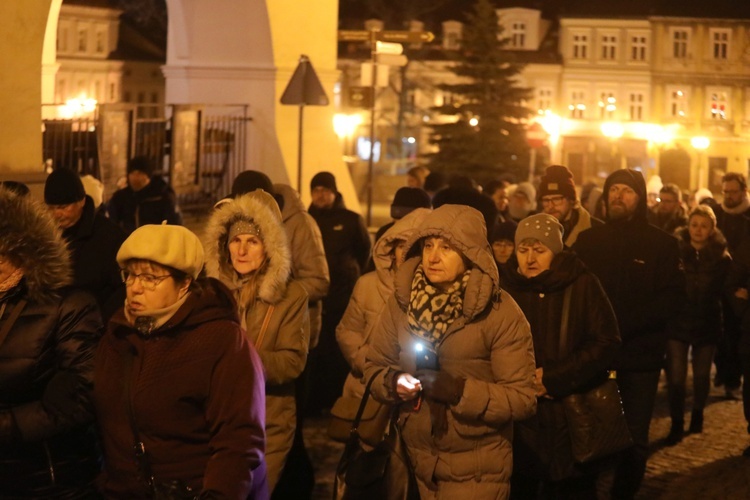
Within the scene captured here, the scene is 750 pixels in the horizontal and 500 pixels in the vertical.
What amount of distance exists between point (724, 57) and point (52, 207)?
69548mm

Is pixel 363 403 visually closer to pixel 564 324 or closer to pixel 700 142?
pixel 564 324

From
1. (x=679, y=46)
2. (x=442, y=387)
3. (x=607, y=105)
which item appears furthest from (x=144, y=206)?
(x=679, y=46)

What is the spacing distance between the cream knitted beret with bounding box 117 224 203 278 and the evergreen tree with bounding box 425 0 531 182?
50.2 m

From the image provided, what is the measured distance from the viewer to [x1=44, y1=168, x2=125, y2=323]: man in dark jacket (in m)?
7.07

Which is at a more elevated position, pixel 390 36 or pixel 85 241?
pixel 390 36

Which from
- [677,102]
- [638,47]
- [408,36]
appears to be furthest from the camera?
[677,102]

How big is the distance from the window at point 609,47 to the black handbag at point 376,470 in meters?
70.7

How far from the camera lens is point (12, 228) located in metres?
4.71

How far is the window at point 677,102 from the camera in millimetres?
73500

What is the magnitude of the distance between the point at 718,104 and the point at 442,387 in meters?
70.2

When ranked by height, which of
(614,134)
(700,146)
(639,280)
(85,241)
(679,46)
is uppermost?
(679,46)

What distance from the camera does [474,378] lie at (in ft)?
17.6

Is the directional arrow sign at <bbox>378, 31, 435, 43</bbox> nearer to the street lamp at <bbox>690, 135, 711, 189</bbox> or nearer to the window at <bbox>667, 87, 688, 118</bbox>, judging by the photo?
the street lamp at <bbox>690, 135, 711, 189</bbox>

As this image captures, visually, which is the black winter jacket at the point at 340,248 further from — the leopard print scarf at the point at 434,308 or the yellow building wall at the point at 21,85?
the leopard print scarf at the point at 434,308
